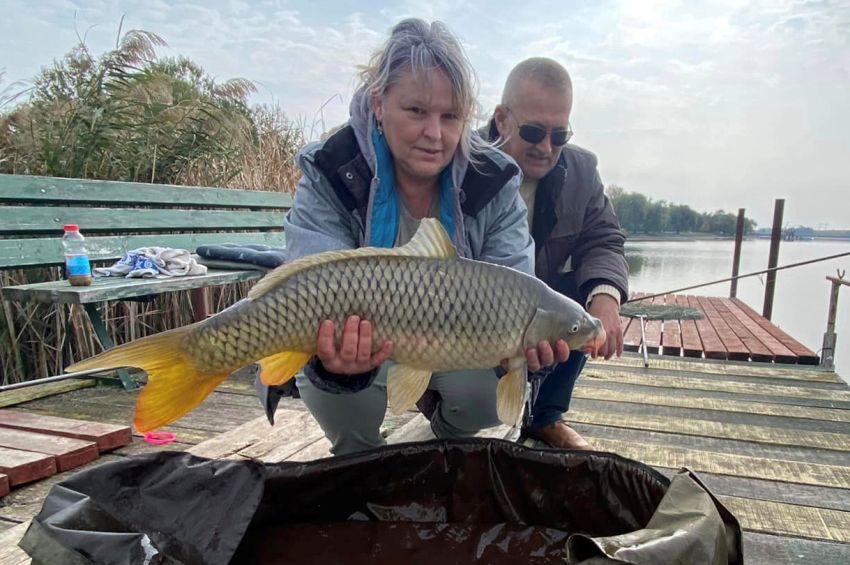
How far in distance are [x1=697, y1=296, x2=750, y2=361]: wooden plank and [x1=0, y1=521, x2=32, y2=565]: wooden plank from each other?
3091 mm

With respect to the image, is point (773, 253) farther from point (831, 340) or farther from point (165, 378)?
point (165, 378)

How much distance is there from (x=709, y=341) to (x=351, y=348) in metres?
3.05

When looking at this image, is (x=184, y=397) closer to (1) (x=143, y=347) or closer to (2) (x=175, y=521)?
(1) (x=143, y=347)

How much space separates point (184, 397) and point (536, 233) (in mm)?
986

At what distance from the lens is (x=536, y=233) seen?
1.55 meters

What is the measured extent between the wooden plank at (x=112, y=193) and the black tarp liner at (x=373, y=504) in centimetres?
144

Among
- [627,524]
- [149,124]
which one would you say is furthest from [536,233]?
[149,124]

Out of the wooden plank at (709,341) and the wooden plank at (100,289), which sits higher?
the wooden plank at (100,289)

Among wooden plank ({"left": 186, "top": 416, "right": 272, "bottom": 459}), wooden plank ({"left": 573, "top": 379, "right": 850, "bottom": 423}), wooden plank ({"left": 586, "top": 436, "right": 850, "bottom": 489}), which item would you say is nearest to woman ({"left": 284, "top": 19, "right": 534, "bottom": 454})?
wooden plank ({"left": 186, "top": 416, "right": 272, "bottom": 459})

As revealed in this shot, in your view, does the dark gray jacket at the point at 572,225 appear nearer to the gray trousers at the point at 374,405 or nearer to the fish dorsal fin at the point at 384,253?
the gray trousers at the point at 374,405

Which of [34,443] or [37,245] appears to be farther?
[37,245]

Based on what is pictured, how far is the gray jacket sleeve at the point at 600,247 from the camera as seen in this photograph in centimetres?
142

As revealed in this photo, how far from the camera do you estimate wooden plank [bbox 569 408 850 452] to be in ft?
5.64

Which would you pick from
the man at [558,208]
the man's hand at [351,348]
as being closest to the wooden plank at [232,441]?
the man's hand at [351,348]
